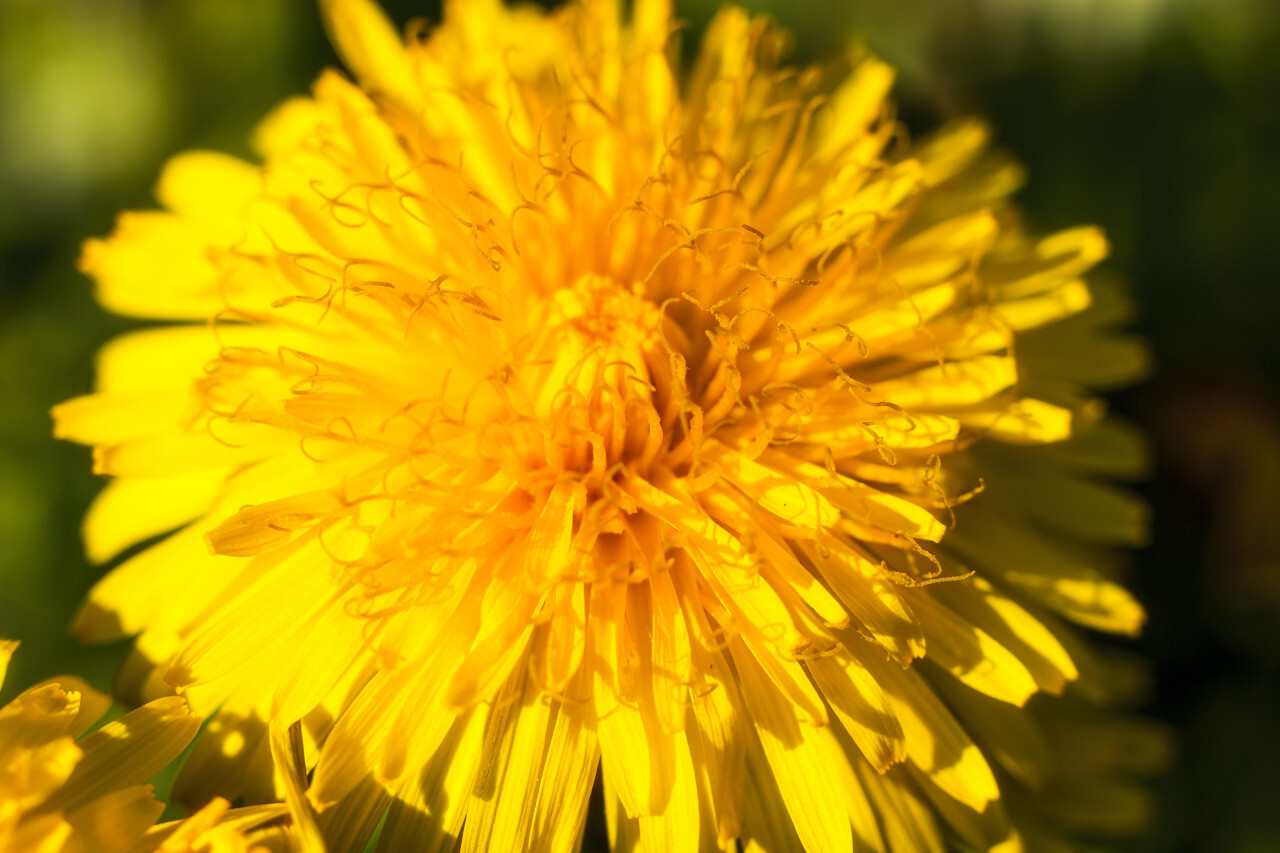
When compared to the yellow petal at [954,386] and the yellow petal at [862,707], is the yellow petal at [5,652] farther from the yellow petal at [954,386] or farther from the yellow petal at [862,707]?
the yellow petal at [954,386]

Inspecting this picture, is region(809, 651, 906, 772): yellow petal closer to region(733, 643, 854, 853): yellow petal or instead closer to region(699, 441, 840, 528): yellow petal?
region(733, 643, 854, 853): yellow petal

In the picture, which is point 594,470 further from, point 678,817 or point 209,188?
point 209,188

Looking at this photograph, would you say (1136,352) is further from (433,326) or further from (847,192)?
(433,326)

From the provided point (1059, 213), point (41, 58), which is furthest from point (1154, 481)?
point (41, 58)

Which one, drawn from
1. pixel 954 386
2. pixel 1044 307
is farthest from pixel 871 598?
pixel 1044 307

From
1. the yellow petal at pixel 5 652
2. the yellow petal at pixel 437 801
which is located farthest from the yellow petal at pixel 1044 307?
the yellow petal at pixel 5 652

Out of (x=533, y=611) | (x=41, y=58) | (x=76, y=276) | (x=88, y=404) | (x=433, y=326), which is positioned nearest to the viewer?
(x=533, y=611)

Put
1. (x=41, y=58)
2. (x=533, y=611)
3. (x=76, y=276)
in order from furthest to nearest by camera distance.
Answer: (x=41, y=58) → (x=76, y=276) → (x=533, y=611)
